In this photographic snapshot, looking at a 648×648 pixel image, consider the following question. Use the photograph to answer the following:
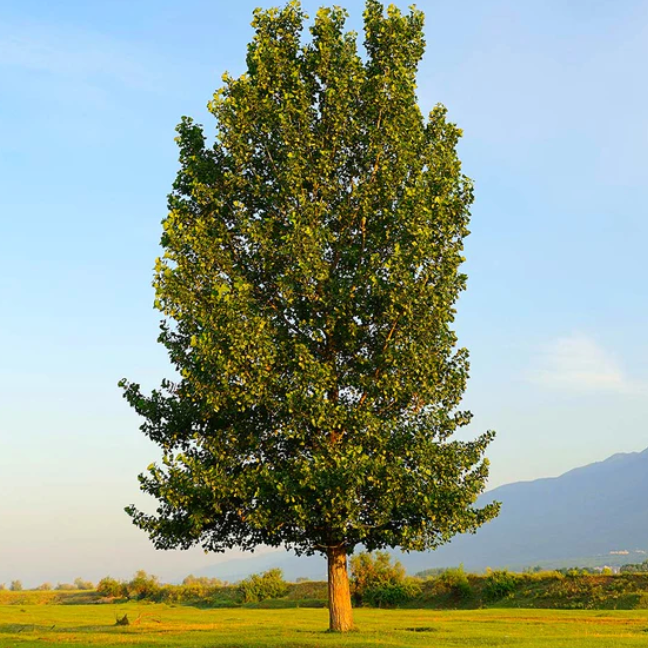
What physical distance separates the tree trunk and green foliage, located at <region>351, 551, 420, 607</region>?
131 ft

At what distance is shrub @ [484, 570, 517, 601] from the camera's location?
2422 inches

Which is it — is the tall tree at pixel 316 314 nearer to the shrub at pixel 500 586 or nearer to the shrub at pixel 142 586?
the shrub at pixel 500 586

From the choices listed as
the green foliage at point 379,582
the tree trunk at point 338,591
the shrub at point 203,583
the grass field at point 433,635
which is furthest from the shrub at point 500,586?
the shrub at point 203,583

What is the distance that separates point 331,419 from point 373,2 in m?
19.4

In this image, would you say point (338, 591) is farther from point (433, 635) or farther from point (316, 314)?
point (316, 314)

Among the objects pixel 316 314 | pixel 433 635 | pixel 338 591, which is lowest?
pixel 433 635

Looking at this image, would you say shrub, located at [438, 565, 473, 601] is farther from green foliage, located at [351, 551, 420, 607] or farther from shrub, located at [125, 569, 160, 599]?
shrub, located at [125, 569, 160, 599]

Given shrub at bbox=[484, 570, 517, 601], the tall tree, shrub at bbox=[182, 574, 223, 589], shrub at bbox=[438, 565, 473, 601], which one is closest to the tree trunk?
the tall tree

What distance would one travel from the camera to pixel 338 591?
29.1 m

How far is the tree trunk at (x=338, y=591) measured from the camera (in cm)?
2877

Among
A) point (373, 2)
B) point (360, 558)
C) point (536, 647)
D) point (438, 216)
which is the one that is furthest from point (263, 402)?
point (360, 558)

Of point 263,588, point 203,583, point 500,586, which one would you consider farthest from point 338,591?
point 203,583

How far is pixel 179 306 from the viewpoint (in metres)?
26.4

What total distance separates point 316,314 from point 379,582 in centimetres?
4918
